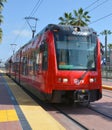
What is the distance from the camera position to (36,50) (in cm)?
1745

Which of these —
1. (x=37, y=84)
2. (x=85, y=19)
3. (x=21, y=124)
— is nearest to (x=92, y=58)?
(x=37, y=84)

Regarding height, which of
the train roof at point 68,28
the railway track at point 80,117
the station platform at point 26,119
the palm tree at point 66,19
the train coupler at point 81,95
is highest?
the palm tree at point 66,19

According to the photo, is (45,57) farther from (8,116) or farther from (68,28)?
(8,116)

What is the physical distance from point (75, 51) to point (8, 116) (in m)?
4.08

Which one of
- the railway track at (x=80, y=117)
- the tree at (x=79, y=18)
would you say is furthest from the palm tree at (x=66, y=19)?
the railway track at (x=80, y=117)

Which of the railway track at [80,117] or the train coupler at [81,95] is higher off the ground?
the train coupler at [81,95]

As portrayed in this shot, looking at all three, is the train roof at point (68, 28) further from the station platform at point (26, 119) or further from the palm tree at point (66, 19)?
the palm tree at point (66, 19)

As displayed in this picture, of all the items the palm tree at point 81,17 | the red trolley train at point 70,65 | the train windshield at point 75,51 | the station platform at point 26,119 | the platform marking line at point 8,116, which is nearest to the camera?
the station platform at point 26,119

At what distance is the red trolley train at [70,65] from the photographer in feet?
47.5

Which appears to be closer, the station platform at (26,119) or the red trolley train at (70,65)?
the station platform at (26,119)

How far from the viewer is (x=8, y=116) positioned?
1221cm

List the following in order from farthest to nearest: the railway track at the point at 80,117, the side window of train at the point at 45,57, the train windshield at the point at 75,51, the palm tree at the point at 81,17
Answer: the palm tree at the point at 81,17 → the side window of train at the point at 45,57 → the train windshield at the point at 75,51 → the railway track at the point at 80,117

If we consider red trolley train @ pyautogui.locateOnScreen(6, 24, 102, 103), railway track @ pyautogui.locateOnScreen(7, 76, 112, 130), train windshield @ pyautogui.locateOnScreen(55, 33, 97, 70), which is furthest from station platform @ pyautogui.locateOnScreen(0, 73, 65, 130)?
train windshield @ pyautogui.locateOnScreen(55, 33, 97, 70)

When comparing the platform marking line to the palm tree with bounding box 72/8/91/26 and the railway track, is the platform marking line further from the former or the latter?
the palm tree with bounding box 72/8/91/26
